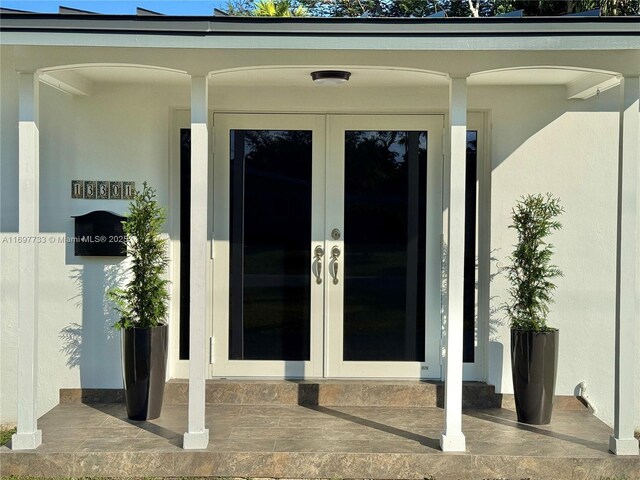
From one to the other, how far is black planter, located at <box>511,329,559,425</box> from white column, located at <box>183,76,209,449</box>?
2.29 m

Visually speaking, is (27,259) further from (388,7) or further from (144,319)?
(388,7)

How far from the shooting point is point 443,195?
5.61 m

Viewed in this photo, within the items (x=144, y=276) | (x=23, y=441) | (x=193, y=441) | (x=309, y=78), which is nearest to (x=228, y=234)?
(x=144, y=276)

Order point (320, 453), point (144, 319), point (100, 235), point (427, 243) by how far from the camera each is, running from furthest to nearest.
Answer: point (427, 243), point (100, 235), point (144, 319), point (320, 453)

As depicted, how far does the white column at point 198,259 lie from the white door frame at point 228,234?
49.8 inches

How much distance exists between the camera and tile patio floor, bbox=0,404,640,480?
427 centimetres

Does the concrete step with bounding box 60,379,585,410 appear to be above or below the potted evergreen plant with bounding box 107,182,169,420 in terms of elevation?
below

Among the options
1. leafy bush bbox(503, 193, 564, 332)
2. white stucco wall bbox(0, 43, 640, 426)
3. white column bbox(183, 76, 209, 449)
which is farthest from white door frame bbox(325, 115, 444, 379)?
white column bbox(183, 76, 209, 449)

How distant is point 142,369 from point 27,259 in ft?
3.77

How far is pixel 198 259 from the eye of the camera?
436cm

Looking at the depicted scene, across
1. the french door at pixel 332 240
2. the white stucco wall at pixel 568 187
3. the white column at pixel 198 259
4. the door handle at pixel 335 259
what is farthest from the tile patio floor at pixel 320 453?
the door handle at pixel 335 259

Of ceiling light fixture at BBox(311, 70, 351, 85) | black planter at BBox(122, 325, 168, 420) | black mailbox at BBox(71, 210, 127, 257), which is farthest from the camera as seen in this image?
black mailbox at BBox(71, 210, 127, 257)

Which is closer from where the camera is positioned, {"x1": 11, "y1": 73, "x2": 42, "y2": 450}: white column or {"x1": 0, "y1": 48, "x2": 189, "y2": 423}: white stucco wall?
{"x1": 11, "y1": 73, "x2": 42, "y2": 450}: white column

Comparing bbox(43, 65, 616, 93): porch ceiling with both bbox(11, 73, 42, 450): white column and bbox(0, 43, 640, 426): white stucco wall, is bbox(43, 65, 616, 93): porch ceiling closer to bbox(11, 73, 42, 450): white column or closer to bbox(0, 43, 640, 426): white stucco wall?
bbox(0, 43, 640, 426): white stucco wall
